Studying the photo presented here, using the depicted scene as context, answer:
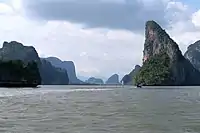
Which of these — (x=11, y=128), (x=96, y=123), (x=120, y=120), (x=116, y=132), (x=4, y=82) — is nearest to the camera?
(x=116, y=132)

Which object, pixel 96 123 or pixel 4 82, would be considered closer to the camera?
pixel 96 123

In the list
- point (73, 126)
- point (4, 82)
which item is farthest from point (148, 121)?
point (4, 82)

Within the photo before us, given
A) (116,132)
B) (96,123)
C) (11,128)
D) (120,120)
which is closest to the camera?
(116,132)

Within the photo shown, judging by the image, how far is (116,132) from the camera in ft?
93.4

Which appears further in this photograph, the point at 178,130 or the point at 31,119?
the point at 31,119


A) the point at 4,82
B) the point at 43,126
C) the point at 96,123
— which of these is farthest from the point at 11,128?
the point at 4,82

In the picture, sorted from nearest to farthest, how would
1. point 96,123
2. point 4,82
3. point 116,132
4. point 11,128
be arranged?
point 116,132 → point 11,128 → point 96,123 → point 4,82

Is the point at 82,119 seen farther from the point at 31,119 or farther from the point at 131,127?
the point at 131,127

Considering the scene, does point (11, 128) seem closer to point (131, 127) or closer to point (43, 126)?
point (43, 126)

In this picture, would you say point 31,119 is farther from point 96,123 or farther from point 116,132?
point 116,132

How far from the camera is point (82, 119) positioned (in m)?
36.9

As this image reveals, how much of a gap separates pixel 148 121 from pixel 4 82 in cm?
16561

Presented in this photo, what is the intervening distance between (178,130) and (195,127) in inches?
91.1

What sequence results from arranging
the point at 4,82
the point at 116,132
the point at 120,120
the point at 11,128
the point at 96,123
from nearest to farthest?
1. the point at 116,132
2. the point at 11,128
3. the point at 96,123
4. the point at 120,120
5. the point at 4,82
